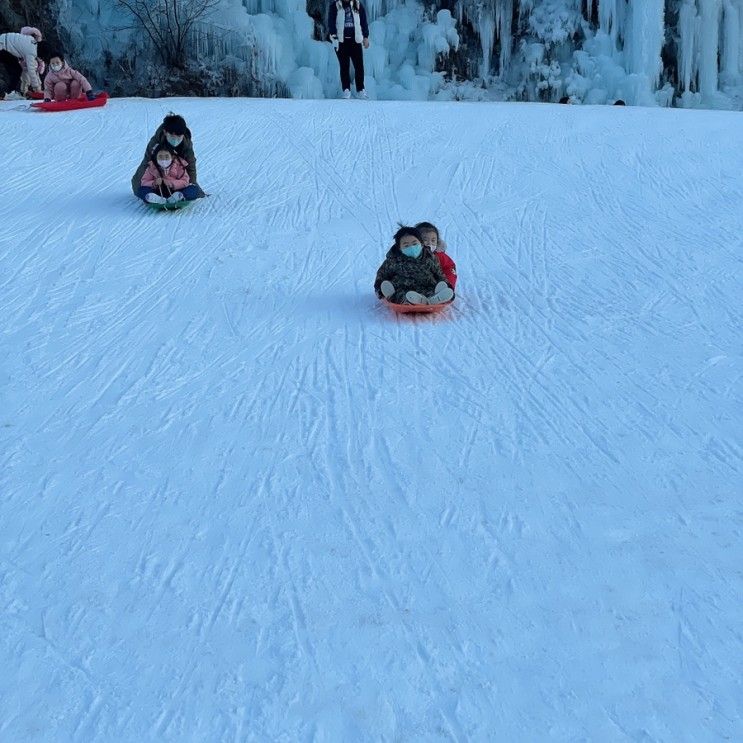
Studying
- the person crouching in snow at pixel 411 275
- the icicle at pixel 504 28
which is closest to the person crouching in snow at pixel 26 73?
the icicle at pixel 504 28

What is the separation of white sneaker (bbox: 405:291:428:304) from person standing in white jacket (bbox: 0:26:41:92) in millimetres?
9761

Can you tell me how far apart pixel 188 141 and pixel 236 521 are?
5025 mm

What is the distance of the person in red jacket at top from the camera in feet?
18.5

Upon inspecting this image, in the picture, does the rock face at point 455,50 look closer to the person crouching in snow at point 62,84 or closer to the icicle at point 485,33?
the icicle at point 485,33

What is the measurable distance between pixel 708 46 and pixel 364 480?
588 inches

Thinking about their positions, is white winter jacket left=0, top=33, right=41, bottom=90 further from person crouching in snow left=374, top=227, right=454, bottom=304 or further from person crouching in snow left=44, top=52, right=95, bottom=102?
person crouching in snow left=374, top=227, right=454, bottom=304

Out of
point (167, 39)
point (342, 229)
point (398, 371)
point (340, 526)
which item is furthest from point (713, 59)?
point (340, 526)

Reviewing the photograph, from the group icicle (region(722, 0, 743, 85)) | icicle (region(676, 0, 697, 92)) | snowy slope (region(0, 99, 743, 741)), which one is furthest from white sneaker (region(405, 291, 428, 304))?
icicle (region(722, 0, 743, 85))

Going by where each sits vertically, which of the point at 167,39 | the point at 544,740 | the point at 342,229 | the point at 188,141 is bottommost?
the point at 544,740

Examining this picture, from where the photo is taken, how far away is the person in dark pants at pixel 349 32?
13.6 meters

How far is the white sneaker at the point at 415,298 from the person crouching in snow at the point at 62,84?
7.99 metres

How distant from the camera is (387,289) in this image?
5531 millimetres

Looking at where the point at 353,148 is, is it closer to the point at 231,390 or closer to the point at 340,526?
the point at 231,390

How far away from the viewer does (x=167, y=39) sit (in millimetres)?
17016
